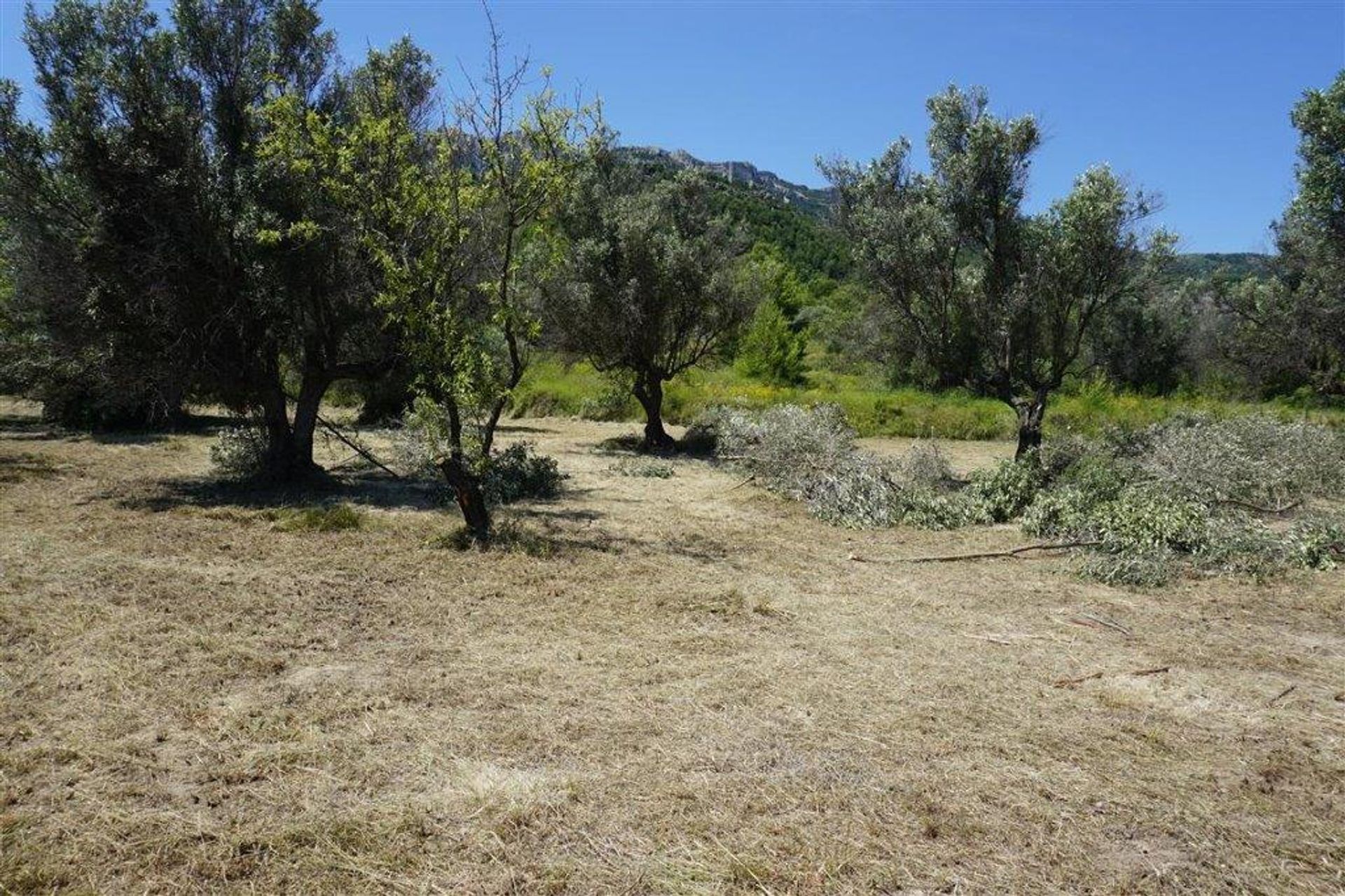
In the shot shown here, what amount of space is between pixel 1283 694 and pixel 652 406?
15252 mm

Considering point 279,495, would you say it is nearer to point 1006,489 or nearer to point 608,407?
point 1006,489

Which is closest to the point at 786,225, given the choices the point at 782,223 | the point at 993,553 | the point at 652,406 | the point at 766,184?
the point at 782,223

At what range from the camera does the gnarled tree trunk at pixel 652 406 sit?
20141 millimetres

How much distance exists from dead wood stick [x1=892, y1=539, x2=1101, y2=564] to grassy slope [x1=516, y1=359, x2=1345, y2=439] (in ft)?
37.3

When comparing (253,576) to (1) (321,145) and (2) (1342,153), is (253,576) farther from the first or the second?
(2) (1342,153)

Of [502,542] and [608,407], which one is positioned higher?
[608,407]

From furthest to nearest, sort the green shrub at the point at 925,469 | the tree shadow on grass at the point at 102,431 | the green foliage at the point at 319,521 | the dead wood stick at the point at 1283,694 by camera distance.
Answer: the tree shadow on grass at the point at 102,431, the green shrub at the point at 925,469, the green foliage at the point at 319,521, the dead wood stick at the point at 1283,694

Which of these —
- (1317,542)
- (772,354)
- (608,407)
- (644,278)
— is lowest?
Result: (1317,542)

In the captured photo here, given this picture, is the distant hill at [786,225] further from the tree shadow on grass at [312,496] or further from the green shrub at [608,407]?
the tree shadow on grass at [312,496]

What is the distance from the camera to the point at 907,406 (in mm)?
25438

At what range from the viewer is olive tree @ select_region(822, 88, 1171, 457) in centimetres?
1377

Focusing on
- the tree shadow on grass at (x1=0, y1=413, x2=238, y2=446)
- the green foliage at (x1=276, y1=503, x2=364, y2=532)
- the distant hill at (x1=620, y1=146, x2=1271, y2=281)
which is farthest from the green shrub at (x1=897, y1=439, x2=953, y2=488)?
the distant hill at (x1=620, y1=146, x2=1271, y2=281)

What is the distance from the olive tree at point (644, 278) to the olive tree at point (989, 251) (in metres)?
4.00

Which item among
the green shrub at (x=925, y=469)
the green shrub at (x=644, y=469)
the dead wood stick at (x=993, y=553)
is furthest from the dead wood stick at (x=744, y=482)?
the dead wood stick at (x=993, y=553)
